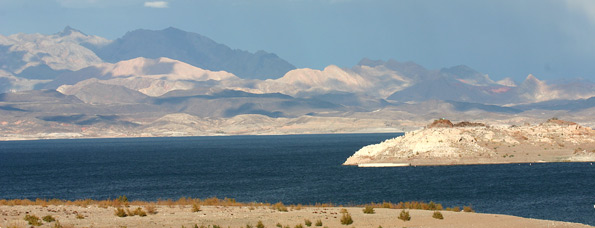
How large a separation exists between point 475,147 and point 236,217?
96915 mm

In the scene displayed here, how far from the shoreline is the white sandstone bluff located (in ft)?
262

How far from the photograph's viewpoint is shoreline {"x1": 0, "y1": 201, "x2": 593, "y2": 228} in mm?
48750

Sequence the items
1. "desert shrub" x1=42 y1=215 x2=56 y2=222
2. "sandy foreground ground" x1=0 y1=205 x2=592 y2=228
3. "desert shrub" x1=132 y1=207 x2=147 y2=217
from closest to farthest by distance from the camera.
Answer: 1. "desert shrub" x1=42 y1=215 x2=56 y2=222
2. "sandy foreground ground" x1=0 y1=205 x2=592 y2=228
3. "desert shrub" x1=132 y1=207 x2=147 y2=217

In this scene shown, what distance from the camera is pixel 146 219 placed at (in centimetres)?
5019

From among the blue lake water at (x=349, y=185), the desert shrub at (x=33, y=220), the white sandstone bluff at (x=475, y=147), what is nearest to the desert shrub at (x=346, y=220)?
the desert shrub at (x=33, y=220)

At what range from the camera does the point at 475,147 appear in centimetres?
14162

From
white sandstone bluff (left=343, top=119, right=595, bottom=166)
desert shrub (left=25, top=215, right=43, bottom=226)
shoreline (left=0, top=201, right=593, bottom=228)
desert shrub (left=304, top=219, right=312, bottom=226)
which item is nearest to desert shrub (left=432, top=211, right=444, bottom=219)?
shoreline (left=0, top=201, right=593, bottom=228)

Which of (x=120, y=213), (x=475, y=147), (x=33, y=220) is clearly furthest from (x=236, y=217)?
(x=475, y=147)

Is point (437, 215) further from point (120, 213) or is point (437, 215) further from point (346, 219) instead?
point (120, 213)

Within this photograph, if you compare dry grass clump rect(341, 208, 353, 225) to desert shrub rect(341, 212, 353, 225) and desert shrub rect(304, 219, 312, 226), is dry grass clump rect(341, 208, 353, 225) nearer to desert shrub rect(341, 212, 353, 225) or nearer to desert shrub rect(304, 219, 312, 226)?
desert shrub rect(341, 212, 353, 225)

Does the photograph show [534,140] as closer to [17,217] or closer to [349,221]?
[349,221]

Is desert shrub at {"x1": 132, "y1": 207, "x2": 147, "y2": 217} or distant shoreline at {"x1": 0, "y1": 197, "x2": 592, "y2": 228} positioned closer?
distant shoreline at {"x1": 0, "y1": 197, "x2": 592, "y2": 228}

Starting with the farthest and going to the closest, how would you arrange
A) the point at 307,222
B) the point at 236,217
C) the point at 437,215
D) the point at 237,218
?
the point at 437,215 < the point at 236,217 < the point at 237,218 < the point at 307,222

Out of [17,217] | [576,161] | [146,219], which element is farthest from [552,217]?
[576,161]
